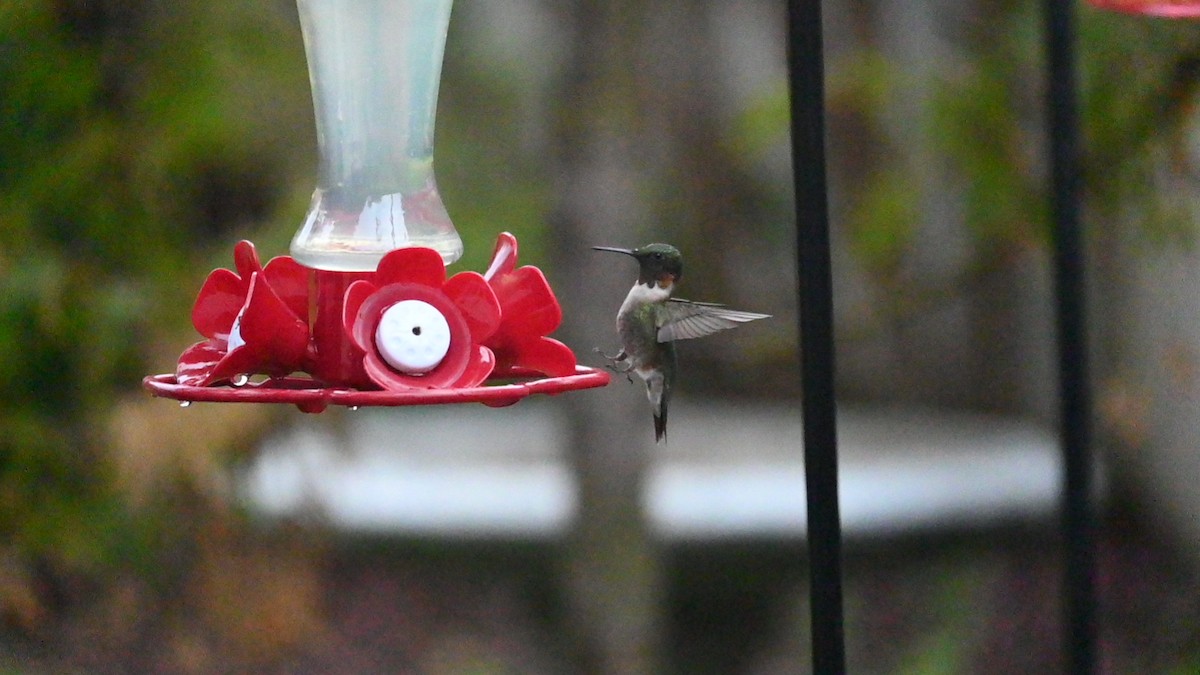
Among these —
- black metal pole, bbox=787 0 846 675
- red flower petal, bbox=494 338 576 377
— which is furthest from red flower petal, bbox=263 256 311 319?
black metal pole, bbox=787 0 846 675

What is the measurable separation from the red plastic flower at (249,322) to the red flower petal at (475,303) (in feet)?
0.55

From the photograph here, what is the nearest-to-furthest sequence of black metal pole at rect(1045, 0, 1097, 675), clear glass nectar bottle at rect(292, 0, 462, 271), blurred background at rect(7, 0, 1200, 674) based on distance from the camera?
clear glass nectar bottle at rect(292, 0, 462, 271) → black metal pole at rect(1045, 0, 1097, 675) → blurred background at rect(7, 0, 1200, 674)

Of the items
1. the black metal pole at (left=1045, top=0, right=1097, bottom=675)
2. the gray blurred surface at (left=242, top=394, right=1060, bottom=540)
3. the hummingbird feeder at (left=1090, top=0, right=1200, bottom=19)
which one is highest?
the hummingbird feeder at (left=1090, top=0, right=1200, bottom=19)

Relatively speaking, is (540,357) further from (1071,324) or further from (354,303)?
(1071,324)

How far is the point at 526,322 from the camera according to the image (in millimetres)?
1392

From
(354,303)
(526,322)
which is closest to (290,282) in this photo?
(354,303)

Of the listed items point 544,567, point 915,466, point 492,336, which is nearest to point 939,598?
point 915,466

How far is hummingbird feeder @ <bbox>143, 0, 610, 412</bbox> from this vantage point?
1.24m

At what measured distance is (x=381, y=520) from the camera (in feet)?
21.2

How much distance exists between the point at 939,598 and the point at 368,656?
267 centimetres

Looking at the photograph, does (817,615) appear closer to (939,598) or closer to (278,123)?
(278,123)

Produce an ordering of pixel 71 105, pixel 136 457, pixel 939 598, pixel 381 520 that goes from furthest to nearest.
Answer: pixel 381 520 < pixel 939 598 < pixel 136 457 < pixel 71 105

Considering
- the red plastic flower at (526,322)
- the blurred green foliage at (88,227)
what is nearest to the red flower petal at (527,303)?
the red plastic flower at (526,322)

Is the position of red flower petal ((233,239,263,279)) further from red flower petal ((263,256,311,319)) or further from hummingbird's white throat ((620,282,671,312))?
hummingbird's white throat ((620,282,671,312))
